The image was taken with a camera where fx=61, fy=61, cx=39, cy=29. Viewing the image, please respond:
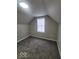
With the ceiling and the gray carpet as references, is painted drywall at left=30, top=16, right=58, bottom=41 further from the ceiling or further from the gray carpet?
the gray carpet

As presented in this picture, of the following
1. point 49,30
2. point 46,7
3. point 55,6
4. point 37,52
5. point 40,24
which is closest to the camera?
point 55,6

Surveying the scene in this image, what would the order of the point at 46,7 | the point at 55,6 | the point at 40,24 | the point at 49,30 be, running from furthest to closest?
1. the point at 40,24
2. the point at 49,30
3. the point at 46,7
4. the point at 55,6

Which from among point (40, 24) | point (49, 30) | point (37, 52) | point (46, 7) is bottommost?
point (37, 52)

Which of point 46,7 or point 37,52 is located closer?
point 37,52

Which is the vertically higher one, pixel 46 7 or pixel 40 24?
pixel 46 7

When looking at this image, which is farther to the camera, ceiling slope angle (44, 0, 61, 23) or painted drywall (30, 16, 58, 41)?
painted drywall (30, 16, 58, 41)

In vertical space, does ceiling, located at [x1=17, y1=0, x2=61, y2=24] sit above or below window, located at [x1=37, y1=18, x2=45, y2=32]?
above

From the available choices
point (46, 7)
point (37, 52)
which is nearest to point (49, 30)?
point (46, 7)

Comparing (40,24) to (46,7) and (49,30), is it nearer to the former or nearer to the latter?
(49,30)

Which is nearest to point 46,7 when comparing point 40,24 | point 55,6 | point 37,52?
point 55,6

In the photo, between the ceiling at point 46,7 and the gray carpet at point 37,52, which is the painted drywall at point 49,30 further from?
the gray carpet at point 37,52

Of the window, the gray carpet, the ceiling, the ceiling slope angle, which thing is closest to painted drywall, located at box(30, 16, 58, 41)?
the window
